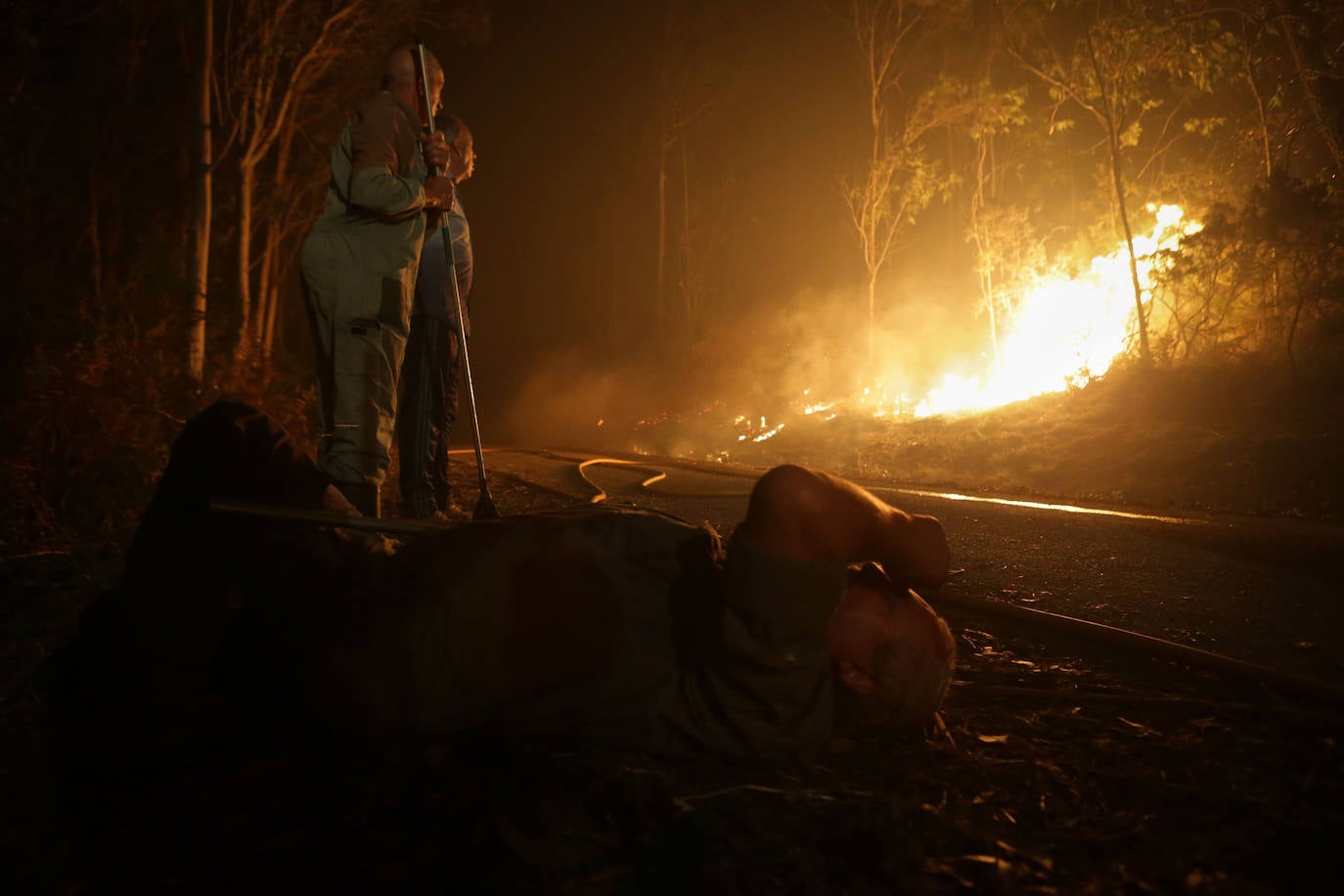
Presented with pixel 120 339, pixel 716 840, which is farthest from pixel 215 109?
pixel 716 840

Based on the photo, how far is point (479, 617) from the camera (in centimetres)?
200

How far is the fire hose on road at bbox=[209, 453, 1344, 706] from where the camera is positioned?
201 cm

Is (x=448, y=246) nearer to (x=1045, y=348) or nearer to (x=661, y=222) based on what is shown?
(x=1045, y=348)

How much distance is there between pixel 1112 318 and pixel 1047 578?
676 inches

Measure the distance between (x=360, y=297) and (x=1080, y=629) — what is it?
10.0 feet

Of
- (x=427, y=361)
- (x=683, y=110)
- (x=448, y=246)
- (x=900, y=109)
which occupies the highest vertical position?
(x=683, y=110)

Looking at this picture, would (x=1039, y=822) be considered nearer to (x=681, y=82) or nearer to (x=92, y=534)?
(x=92, y=534)

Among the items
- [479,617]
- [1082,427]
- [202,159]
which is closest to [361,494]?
[479,617]

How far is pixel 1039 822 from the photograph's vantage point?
1872 millimetres

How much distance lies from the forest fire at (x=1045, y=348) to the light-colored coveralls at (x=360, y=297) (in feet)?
47.2

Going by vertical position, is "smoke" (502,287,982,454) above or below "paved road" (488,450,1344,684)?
above

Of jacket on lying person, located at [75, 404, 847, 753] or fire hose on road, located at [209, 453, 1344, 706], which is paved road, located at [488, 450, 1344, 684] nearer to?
fire hose on road, located at [209, 453, 1344, 706]

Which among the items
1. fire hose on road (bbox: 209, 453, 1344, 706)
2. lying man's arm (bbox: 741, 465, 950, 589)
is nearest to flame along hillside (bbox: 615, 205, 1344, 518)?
fire hose on road (bbox: 209, 453, 1344, 706)

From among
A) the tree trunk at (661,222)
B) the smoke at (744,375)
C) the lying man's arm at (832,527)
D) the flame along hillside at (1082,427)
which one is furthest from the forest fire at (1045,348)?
the lying man's arm at (832,527)
